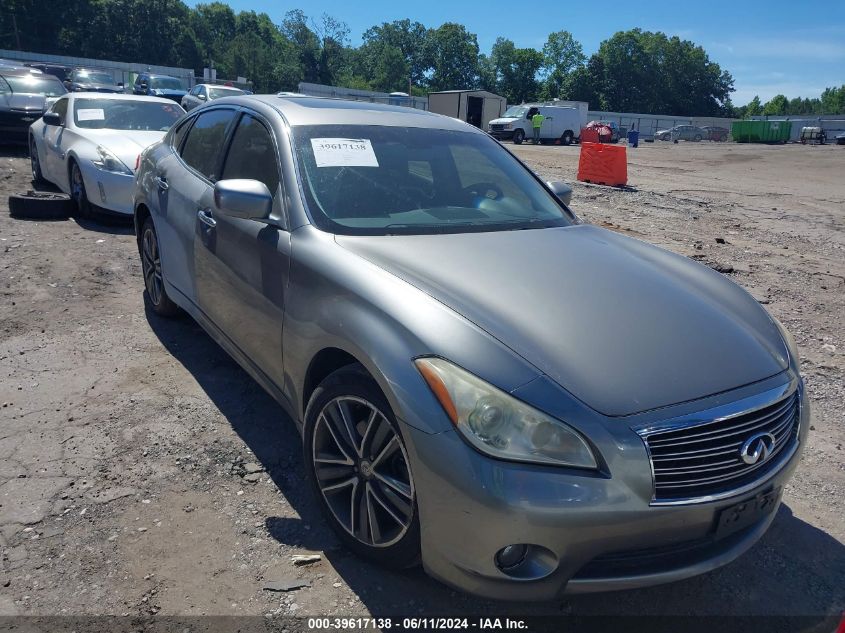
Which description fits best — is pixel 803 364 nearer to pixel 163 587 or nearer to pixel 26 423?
pixel 163 587

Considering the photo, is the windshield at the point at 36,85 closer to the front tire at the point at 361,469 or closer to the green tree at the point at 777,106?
the front tire at the point at 361,469

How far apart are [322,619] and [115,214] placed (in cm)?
675

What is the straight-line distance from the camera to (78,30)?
75.6 meters

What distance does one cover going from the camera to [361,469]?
2502 millimetres

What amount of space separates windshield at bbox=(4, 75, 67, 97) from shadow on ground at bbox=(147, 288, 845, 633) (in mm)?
12866

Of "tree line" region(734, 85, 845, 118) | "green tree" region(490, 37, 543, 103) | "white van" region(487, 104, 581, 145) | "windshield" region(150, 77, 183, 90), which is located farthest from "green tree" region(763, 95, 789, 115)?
"windshield" region(150, 77, 183, 90)

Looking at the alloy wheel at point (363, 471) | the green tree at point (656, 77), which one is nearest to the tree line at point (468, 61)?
the green tree at point (656, 77)

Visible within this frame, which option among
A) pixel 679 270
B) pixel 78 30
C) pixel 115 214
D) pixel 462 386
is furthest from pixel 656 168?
pixel 78 30

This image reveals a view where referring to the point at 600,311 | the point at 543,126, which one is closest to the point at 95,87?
the point at 600,311

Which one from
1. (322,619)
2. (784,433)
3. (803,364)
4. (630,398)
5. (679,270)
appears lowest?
(322,619)

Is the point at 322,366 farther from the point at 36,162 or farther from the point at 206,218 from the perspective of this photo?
the point at 36,162

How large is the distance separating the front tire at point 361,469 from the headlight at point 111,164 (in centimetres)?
591

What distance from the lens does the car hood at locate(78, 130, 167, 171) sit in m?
7.66

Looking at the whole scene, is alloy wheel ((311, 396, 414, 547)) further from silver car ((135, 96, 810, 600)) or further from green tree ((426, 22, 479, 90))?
green tree ((426, 22, 479, 90))
